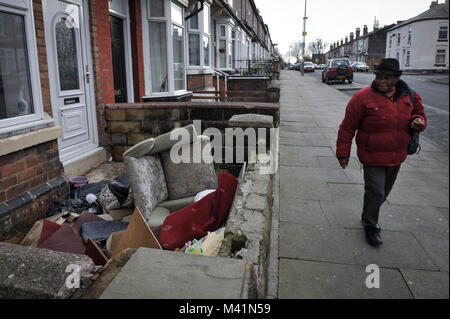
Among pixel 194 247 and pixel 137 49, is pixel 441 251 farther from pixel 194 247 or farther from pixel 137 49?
pixel 137 49

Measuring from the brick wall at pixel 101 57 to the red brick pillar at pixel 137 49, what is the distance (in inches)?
62.0

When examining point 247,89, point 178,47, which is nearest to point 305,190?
point 178,47

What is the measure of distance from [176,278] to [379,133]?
2.15 meters

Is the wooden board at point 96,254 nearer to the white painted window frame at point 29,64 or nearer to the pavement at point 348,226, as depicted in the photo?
the pavement at point 348,226

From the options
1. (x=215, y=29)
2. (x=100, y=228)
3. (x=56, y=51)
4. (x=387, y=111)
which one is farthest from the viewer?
(x=215, y=29)

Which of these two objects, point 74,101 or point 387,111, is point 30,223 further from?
point 387,111

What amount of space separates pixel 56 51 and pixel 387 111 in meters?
4.40

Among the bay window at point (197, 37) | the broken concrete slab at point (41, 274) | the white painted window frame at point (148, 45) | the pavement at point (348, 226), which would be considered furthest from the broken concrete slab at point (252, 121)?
the bay window at point (197, 37)

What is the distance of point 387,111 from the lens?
2604mm

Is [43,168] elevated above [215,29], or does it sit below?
below
